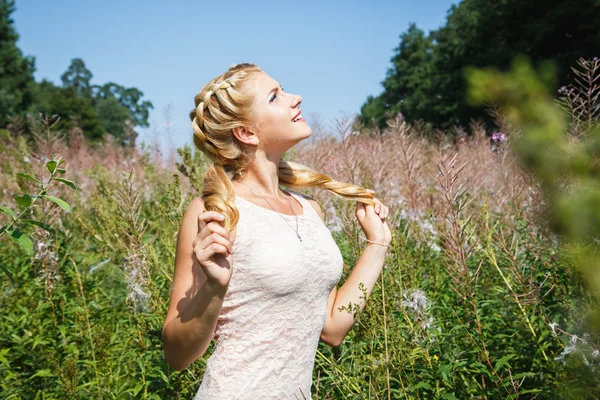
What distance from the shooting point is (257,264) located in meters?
2.06

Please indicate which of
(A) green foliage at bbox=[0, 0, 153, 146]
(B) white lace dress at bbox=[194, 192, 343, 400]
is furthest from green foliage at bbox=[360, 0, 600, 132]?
(A) green foliage at bbox=[0, 0, 153, 146]

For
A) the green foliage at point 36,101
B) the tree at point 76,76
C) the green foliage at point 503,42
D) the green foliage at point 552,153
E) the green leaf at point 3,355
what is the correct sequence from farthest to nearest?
the tree at point 76,76, the green foliage at point 36,101, the green foliage at point 503,42, the green leaf at point 3,355, the green foliage at point 552,153

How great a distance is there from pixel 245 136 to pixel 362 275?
2.47ft

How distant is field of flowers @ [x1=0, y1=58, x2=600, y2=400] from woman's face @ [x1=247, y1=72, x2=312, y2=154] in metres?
0.62

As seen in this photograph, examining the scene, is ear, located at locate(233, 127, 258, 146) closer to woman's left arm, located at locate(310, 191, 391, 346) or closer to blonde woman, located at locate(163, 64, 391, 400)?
blonde woman, located at locate(163, 64, 391, 400)

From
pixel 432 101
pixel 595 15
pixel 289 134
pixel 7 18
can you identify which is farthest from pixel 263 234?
pixel 7 18

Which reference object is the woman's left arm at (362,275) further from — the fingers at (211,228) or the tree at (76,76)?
the tree at (76,76)

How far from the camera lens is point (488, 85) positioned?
78 cm

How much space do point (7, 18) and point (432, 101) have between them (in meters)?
27.8

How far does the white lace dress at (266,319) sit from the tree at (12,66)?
36327 mm

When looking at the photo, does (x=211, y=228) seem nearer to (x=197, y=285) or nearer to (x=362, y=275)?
(x=197, y=285)

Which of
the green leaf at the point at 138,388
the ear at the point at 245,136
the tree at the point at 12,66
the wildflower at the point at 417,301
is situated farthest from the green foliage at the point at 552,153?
the tree at the point at 12,66

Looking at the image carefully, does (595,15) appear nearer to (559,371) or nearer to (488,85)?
(559,371)

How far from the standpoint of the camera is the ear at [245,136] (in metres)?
2.33
